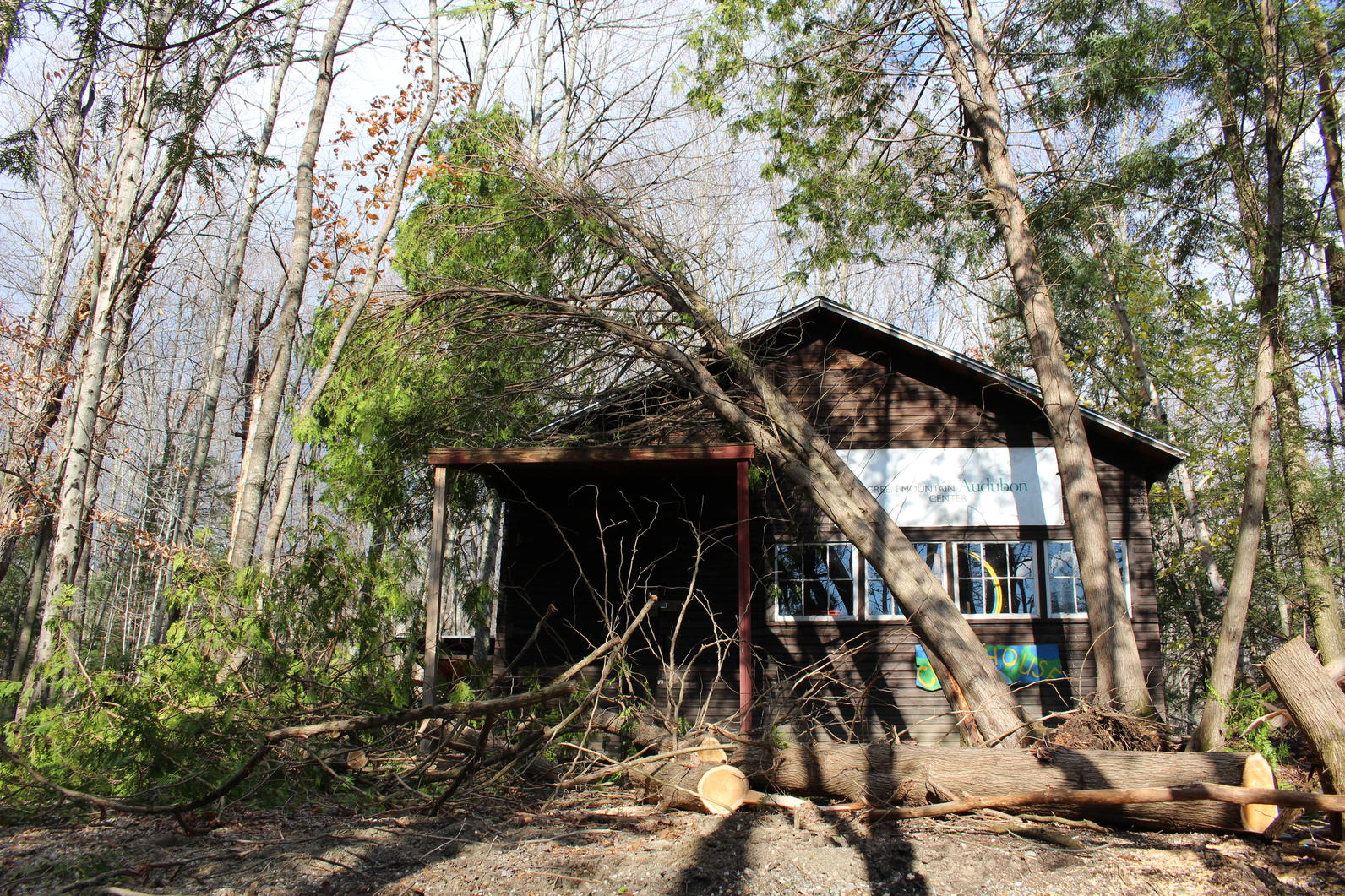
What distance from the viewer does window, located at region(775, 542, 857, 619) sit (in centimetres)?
1101

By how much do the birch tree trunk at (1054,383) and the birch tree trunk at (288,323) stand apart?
7.62 metres

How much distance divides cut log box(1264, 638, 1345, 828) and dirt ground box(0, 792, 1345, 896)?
0.61 m

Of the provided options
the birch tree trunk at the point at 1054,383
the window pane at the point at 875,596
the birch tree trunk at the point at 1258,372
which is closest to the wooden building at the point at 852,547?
the window pane at the point at 875,596

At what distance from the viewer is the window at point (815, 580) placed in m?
11.0

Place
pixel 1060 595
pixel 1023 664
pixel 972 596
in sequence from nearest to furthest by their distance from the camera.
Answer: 1. pixel 1023 664
2. pixel 1060 595
3. pixel 972 596

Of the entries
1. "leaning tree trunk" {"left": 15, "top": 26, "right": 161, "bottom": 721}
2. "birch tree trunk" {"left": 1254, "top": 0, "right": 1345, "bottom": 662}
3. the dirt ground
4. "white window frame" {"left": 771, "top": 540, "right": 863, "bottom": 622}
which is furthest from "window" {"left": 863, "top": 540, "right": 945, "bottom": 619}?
"leaning tree trunk" {"left": 15, "top": 26, "right": 161, "bottom": 721}

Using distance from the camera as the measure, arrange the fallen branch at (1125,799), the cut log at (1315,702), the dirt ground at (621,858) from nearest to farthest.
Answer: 1. the dirt ground at (621,858)
2. the fallen branch at (1125,799)
3. the cut log at (1315,702)

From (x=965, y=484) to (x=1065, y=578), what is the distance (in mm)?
1622

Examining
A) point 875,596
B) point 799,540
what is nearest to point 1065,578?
point 875,596

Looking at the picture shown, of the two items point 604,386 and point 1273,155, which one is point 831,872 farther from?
point 1273,155

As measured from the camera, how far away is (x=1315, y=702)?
565cm

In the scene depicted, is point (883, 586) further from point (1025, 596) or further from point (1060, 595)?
point (1060, 595)

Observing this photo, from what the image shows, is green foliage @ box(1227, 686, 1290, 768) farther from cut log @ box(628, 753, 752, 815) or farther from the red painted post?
cut log @ box(628, 753, 752, 815)

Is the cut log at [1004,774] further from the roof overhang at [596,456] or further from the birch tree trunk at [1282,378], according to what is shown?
the birch tree trunk at [1282,378]
